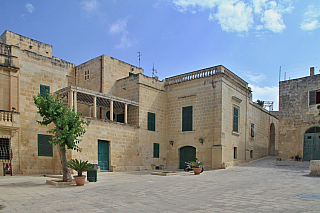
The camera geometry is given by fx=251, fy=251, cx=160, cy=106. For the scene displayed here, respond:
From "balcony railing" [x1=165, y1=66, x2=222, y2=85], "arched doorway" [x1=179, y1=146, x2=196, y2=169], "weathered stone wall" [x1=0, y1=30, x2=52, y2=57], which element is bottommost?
"arched doorway" [x1=179, y1=146, x2=196, y2=169]

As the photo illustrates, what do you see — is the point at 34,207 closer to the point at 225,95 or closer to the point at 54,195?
the point at 54,195

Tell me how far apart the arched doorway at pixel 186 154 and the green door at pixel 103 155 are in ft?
20.2

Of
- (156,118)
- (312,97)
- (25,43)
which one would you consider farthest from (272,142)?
(25,43)

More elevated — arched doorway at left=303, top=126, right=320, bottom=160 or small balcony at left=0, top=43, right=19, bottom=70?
small balcony at left=0, top=43, right=19, bottom=70

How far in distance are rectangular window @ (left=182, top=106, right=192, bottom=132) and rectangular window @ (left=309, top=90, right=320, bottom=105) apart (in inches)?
374

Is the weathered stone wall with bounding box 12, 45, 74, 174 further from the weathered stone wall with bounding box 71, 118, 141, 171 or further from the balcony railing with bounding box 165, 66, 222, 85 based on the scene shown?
the balcony railing with bounding box 165, 66, 222, 85

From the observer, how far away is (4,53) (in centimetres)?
1491

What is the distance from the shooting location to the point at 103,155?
16.5 m

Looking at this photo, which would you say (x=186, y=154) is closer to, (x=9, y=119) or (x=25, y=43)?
(x=9, y=119)

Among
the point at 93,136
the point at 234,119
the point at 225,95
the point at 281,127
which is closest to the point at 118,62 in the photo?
the point at 93,136

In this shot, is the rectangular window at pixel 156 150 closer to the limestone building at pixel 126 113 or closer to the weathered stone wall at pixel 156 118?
the limestone building at pixel 126 113

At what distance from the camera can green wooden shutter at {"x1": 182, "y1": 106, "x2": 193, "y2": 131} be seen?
19750 millimetres

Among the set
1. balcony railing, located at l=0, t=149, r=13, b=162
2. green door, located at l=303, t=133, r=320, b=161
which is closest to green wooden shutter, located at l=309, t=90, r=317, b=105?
green door, located at l=303, t=133, r=320, b=161

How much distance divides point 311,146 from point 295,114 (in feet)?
9.00
